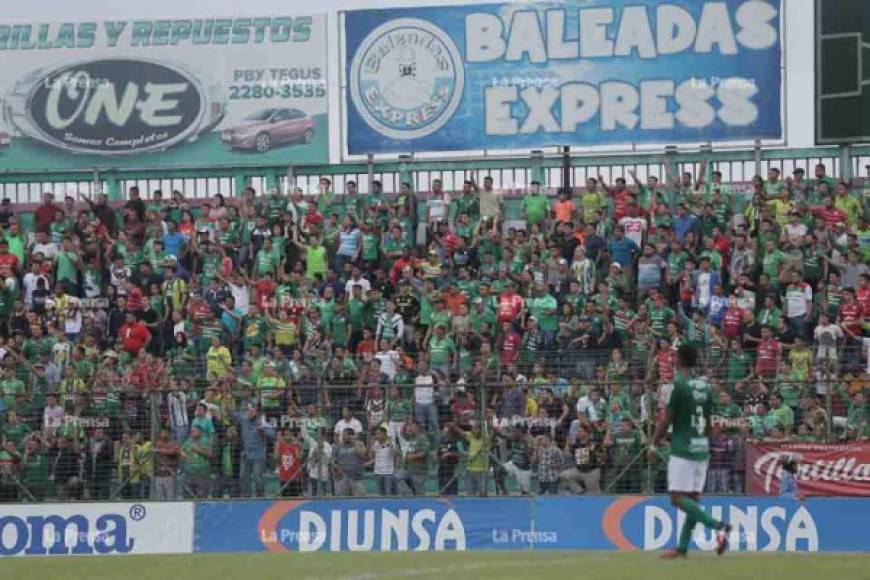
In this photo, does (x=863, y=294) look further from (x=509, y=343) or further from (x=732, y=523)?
(x=509, y=343)

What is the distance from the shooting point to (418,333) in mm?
31406

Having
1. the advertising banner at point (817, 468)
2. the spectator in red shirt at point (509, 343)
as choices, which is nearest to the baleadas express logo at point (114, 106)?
the spectator in red shirt at point (509, 343)

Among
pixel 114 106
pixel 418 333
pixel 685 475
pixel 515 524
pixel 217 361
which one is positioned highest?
pixel 114 106

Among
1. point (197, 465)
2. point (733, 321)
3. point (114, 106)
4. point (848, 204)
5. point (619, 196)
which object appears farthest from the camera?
point (114, 106)

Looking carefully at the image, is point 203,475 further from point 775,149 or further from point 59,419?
point 775,149

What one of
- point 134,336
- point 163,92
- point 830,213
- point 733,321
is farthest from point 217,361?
point 163,92

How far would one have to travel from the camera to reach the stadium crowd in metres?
→ 27.4

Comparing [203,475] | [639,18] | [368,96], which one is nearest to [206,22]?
[368,96]

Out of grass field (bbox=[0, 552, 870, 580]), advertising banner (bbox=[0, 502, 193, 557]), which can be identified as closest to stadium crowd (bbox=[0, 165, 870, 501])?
advertising banner (bbox=[0, 502, 193, 557])

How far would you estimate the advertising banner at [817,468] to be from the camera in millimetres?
26266

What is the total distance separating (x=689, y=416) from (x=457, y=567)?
275cm

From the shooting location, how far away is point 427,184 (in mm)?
39031

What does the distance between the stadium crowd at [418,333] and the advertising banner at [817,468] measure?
32 cm

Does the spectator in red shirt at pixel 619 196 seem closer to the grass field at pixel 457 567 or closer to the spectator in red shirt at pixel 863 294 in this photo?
the spectator in red shirt at pixel 863 294
